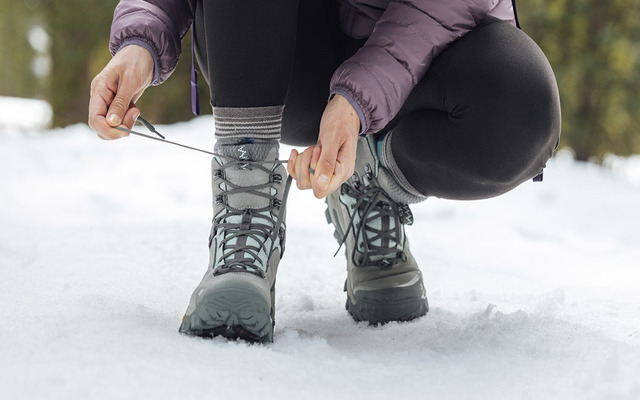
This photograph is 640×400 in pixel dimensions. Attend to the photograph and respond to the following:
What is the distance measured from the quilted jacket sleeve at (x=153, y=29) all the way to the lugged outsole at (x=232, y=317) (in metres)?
0.38

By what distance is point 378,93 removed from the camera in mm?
896

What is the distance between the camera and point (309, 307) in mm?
1193

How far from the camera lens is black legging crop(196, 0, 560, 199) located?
3.12 ft

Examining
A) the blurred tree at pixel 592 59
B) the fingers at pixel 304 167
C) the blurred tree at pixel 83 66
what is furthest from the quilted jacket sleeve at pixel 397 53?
the blurred tree at pixel 83 66

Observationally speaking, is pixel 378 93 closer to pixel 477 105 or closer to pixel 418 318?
pixel 477 105

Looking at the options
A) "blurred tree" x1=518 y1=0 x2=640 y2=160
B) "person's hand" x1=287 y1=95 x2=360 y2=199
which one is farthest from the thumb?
"blurred tree" x1=518 y1=0 x2=640 y2=160

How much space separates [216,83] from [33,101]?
9059 mm

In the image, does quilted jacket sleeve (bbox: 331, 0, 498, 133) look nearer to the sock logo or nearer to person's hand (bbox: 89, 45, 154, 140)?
the sock logo

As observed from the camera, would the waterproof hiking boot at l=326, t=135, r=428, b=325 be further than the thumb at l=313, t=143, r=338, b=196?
Yes

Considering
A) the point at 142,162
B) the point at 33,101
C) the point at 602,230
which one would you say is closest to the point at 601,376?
the point at 602,230

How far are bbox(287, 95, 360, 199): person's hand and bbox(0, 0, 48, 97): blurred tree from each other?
21.3 ft

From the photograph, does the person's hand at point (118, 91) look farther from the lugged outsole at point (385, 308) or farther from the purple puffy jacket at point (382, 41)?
the lugged outsole at point (385, 308)

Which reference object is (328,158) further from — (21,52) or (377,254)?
(21,52)

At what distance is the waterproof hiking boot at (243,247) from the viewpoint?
864 mm
